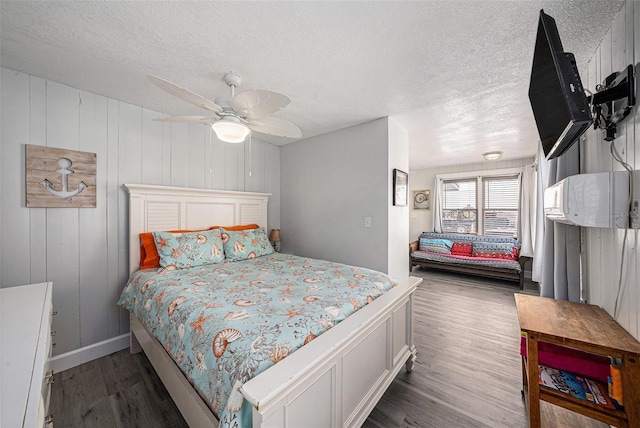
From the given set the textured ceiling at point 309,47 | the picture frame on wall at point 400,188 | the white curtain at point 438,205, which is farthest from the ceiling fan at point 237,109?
the white curtain at point 438,205

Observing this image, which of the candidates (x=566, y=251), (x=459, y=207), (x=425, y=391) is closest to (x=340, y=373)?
(x=425, y=391)

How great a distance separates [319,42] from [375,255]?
2.17 m

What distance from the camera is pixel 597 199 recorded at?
4.00 feet

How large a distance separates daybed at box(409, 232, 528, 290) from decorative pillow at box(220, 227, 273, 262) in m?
3.65

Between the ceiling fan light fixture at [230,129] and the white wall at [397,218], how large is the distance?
66.9 inches

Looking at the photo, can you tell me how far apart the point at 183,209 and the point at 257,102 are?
72.2 inches

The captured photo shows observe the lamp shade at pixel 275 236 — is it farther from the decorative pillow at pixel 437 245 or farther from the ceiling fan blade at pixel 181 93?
the decorative pillow at pixel 437 245

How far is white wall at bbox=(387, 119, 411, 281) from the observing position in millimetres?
2816

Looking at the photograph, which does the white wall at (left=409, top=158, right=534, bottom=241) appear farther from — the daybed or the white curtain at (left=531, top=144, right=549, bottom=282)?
the white curtain at (left=531, top=144, right=549, bottom=282)

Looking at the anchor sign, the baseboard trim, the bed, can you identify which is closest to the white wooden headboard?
the bed

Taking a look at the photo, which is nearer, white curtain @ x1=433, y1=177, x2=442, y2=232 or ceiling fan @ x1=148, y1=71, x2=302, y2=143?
ceiling fan @ x1=148, y1=71, x2=302, y2=143

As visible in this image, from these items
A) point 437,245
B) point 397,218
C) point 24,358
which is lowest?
point 437,245

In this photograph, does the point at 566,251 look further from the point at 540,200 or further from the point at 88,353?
the point at 88,353

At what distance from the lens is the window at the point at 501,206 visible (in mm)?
5086
